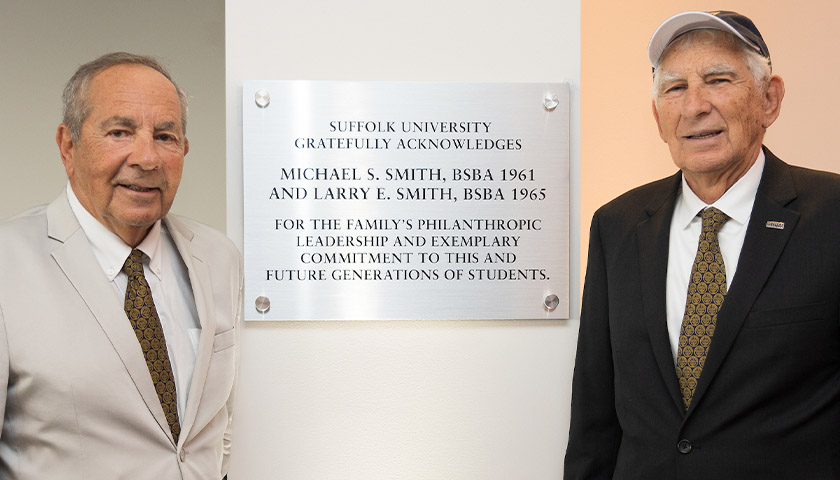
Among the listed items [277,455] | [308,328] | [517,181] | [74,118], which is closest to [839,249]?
[517,181]

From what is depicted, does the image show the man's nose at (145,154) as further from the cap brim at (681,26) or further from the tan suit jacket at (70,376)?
the cap brim at (681,26)

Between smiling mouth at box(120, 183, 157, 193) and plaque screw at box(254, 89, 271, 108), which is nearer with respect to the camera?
smiling mouth at box(120, 183, 157, 193)

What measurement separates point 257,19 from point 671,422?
4.35 ft

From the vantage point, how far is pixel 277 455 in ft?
6.56

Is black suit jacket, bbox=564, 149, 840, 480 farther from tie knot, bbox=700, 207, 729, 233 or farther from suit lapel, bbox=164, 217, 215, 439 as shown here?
suit lapel, bbox=164, 217, 215, 439

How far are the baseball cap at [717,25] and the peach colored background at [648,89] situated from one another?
163 cm

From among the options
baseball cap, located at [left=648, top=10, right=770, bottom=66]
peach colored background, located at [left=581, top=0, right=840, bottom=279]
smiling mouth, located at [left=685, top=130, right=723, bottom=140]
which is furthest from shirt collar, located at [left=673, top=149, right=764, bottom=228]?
peach colored background, located at [left=581, top=0, right=840, bottom=279]

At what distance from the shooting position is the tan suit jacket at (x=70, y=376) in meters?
1.42

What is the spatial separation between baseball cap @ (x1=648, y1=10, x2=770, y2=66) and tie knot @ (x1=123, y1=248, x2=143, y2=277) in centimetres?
115

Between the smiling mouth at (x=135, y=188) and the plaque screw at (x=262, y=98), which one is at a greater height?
the plaque screw at (x=262, y=98)

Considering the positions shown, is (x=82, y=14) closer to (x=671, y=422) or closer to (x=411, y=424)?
(x=411, y=424)

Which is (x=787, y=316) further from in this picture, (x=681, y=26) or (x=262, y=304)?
(x=262, y=304)

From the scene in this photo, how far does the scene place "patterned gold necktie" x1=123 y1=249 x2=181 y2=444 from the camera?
1556 millimetres

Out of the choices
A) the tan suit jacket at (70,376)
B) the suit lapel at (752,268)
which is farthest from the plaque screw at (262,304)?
the suit lapel at (752,268)
